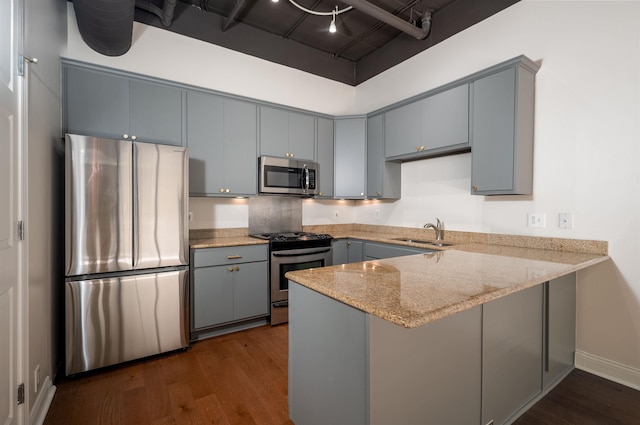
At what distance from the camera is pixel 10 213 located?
1.39 m

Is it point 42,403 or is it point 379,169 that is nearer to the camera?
point 42,403

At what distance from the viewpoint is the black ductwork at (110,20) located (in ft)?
6.89

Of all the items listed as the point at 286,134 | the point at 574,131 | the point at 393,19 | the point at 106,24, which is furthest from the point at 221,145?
the point at 574,131

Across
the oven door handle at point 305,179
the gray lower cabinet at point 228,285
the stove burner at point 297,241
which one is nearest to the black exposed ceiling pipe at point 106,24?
the gray lower cabinet at point 228,285

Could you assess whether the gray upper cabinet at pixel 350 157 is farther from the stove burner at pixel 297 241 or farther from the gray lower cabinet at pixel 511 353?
the gray lower cabinet at pixel 511 353

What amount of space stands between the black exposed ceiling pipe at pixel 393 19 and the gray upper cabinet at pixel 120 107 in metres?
1.89

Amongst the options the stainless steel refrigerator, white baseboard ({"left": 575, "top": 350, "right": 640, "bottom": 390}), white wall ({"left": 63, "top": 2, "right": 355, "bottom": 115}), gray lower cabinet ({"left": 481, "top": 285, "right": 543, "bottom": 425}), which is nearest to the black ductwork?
white wall ({"left": 63, "top": 2, "right": 355, "bottom": 115})

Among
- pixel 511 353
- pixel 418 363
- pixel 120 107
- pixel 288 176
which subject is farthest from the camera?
pixel 288 176

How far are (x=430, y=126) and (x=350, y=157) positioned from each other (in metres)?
1.15

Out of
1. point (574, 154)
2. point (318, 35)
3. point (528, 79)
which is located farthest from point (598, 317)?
point (318, 35)

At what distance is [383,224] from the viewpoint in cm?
403

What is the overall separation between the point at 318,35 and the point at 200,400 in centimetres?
400

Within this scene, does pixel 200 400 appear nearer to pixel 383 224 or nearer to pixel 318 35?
pixel 383 224

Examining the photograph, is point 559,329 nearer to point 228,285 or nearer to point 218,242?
point 228,285
